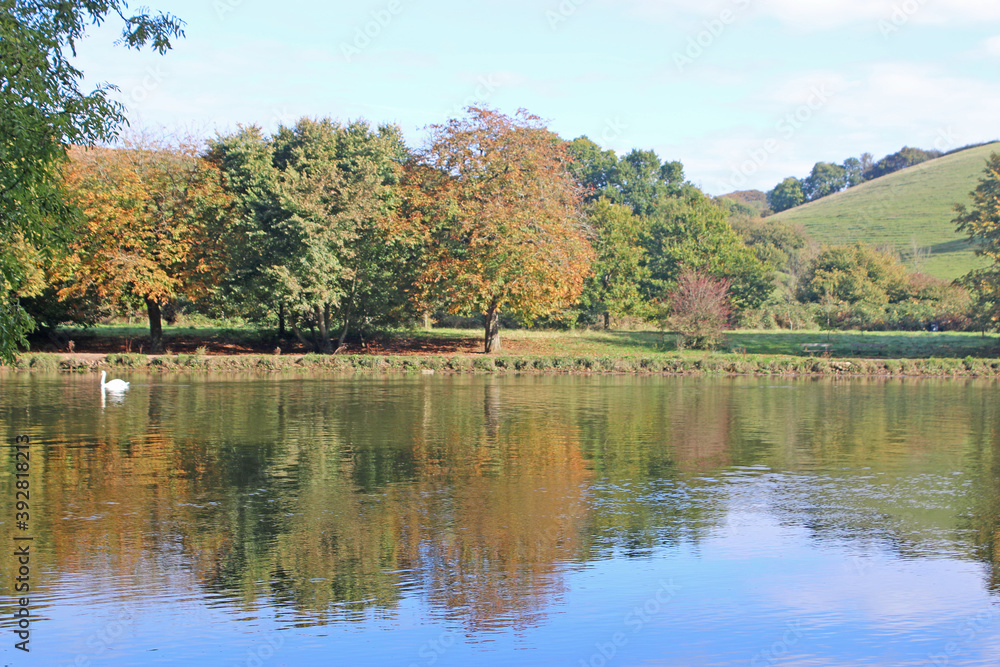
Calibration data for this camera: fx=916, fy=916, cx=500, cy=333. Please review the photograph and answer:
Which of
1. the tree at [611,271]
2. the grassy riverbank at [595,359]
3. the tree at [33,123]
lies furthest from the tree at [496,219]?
the tree at [33,123]

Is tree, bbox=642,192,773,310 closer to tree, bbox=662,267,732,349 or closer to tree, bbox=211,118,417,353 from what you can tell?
tree, bbox=662,267,732,349

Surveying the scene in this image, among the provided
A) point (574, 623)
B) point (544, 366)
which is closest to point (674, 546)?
point (574, 623)

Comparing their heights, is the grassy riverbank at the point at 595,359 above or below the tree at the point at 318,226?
below

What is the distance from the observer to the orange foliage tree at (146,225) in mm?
42906

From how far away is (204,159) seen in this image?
159 ft

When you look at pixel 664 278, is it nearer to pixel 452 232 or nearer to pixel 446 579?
pixel 452 232

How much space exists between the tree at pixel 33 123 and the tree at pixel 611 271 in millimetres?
51145

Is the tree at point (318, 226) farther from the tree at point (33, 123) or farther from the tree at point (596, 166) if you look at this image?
the tree at point (596, 166)

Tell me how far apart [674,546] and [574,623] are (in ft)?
→ 10.6

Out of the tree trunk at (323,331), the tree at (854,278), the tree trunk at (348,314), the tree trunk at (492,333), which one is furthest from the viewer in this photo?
the tree at (854,278)

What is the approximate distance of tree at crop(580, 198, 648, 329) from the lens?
63.4m

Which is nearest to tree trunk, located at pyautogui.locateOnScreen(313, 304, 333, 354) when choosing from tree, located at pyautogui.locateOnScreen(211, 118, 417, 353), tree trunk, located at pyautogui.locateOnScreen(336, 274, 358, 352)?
tree, located at pyautogui.locateOnScreen(211, 118, 417, 353)

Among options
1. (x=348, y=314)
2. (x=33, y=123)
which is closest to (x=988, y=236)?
(x=348, y=314)

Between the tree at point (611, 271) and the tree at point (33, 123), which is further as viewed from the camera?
the tree at point (611, 271)
